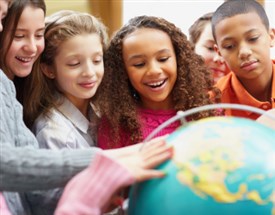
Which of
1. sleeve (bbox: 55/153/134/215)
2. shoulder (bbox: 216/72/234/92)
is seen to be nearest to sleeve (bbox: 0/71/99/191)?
sleeve (bbox: 55/153/134/215)

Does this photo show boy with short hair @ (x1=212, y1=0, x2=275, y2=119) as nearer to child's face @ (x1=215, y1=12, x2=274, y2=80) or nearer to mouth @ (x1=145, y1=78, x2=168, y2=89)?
child's face @ (x1=215, y1=12, x2=274, y2=80)

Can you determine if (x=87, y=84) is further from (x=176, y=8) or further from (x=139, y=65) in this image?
(x=176, y=8)

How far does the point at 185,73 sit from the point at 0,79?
65 centimetres

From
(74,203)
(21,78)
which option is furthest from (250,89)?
(74,203)

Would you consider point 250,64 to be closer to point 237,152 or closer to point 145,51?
point 145,51

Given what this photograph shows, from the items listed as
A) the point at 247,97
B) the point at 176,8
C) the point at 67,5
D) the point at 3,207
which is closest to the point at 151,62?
the point at 247,97

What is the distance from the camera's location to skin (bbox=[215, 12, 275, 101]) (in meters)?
1.76

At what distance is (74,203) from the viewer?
0.92 m

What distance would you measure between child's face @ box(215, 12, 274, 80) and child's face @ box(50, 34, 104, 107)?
1.70ft

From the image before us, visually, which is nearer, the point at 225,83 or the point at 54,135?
the point at 54,135

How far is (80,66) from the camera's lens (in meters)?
1.54

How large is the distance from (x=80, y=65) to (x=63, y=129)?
0.22 meters

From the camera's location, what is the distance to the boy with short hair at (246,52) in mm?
1771

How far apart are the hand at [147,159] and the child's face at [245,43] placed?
0.90 m
